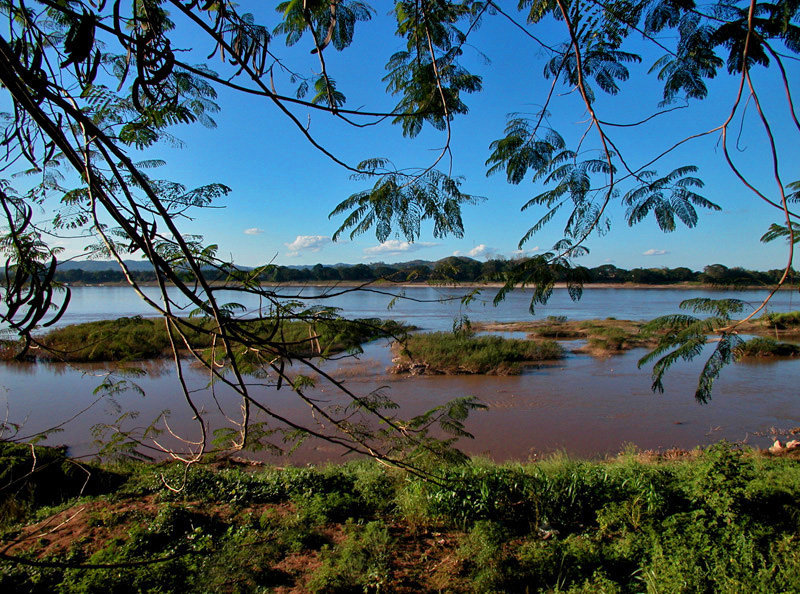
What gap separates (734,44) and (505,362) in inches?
546

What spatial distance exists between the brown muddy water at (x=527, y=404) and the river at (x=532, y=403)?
0.03 m

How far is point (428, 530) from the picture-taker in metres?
4.19

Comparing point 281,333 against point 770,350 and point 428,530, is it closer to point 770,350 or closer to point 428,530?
point 428,530

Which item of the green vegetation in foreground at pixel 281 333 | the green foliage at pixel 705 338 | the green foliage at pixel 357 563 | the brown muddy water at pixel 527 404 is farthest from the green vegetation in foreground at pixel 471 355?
the green foliage at pixel 705 338

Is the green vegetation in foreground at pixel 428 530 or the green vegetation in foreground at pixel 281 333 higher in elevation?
the green vegetation in foreground at pixel 281 333

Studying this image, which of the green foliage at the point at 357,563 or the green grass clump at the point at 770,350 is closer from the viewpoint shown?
the green foliage at the point at 357,563

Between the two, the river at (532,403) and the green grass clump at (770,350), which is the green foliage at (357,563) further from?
Result: the green grass clump at (770,350)

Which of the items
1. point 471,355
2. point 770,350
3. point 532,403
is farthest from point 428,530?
point 770,350

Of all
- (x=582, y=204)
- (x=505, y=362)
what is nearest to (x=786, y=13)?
(x=582, y=204)

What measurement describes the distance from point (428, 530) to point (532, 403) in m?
7.88

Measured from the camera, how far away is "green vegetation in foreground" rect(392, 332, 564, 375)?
14898mm

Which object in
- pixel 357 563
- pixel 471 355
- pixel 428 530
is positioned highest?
pixel 357 563

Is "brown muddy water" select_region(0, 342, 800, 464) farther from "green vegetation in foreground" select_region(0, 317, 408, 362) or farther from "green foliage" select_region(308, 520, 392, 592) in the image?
"green vegetation in foreground" select_region(0, 317, 408, 362)

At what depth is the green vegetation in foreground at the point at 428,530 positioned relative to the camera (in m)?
3.10
